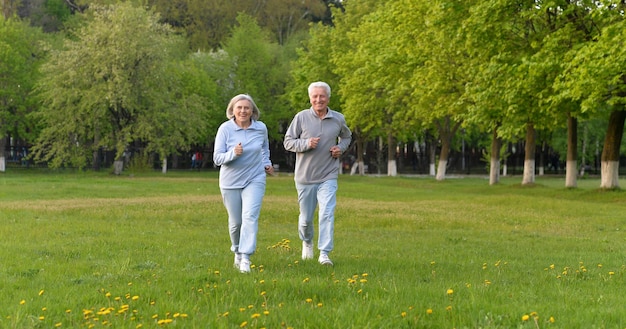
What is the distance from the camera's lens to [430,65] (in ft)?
127

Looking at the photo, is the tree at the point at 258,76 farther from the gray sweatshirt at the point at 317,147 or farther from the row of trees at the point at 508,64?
the gray sweatshirt at the point at 317,147

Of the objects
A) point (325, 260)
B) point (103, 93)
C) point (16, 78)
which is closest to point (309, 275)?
point (325, 260)

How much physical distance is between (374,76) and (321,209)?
36822mm

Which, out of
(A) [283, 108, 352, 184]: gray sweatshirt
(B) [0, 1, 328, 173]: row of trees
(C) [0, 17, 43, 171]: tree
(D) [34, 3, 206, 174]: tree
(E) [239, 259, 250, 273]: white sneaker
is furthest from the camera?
(C) [0, 17, 43, 171]: tree

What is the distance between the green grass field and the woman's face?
1.84 metres

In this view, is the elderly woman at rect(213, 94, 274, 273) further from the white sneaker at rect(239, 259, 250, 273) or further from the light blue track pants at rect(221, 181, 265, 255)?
the white sneaker at rect(239, 259, 250, 273)

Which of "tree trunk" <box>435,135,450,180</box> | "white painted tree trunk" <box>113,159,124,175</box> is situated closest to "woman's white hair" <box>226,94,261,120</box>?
Answer: "tree trunk" <box>435,135,450,180</box>

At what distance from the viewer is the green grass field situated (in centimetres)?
586

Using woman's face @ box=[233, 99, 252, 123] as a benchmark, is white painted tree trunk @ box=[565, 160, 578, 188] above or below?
below

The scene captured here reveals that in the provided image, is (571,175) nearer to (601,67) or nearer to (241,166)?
(601,67)

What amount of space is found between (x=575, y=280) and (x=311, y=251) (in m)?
3.51

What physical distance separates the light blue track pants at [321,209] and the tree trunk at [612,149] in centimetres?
2371

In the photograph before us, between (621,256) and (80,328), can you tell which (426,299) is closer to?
(80,328)

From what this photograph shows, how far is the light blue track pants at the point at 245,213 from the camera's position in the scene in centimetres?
872
